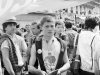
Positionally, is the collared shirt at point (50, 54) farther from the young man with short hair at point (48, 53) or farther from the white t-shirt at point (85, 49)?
the white t-shirt at point (85, 49)

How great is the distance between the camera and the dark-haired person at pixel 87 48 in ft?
9.65

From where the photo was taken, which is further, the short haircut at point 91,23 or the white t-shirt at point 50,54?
the short haircut at point 91,23

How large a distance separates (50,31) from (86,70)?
46.7 inches

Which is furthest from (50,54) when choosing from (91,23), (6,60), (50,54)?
(91,23)

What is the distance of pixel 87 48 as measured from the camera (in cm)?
297

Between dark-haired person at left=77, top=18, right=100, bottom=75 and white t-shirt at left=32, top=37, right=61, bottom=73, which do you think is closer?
white t-shirt at left=32, top=37, right=61, bottom=73

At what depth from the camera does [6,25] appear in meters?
2.52

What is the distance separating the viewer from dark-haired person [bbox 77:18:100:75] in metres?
2.94

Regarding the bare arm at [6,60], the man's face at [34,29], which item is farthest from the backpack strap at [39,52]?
the man's face at [34,29]

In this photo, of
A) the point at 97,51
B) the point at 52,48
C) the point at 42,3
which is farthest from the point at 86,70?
the point at 42,3

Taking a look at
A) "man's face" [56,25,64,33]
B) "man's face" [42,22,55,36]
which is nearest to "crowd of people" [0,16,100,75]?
"man's face" [42,22,55,36]

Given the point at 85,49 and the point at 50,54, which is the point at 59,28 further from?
the point at 50,54

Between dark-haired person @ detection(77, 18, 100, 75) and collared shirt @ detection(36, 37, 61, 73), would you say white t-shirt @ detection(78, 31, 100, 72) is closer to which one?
dark-haired person @ detection(77, 18, 100, 75)

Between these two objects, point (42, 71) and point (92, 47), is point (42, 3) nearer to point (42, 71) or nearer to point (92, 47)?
point (42, 71)
